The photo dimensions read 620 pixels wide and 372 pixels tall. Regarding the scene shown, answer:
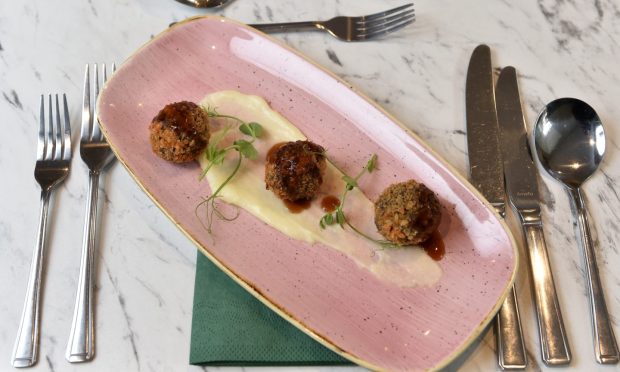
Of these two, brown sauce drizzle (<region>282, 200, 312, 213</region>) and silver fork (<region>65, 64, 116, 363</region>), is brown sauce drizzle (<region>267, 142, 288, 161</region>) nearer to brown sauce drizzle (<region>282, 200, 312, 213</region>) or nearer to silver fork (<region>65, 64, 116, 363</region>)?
brown sauce drizzle (<region>282, 200, 312, 213</region>)

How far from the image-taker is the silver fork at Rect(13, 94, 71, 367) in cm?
140

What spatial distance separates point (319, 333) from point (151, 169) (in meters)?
0.71


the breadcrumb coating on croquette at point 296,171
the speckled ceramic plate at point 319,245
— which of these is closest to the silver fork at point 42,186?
the speckled ceramic plate at point 319,245

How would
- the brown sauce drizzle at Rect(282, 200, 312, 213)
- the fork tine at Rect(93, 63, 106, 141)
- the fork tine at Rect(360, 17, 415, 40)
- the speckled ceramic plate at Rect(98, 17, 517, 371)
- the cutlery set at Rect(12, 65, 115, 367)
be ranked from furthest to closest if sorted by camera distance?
the fork tine at Rect(360, 17, 415, 40) → the fork tine at Rect(93, 63, 106, 141) → the brown sauce drizzle at Rect(282, 200, 312, 213) → the cutlery set at Rect(12, 65, 115, 367) → the speckled ceramic plate at Rect(98, 17, 517, 371)

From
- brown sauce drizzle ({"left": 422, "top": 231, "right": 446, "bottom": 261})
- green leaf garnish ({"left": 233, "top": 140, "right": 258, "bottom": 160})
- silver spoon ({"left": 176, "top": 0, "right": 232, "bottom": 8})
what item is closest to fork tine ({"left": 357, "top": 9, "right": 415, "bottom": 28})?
silver spoon ({"left": 176, "top": 0, "right": 232, "bottom": 8})

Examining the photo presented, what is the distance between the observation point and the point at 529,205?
1.51 metres

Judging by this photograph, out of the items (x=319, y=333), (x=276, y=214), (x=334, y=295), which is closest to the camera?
(x=319, y=333)

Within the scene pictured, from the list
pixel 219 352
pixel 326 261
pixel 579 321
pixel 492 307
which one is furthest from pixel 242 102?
pixel 579 321

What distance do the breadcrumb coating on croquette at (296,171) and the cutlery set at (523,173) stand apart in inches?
19.4

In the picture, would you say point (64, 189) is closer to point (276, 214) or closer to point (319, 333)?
point (276, 214)

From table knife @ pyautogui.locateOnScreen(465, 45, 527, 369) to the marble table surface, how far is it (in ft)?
0.16

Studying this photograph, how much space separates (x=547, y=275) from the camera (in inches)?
55.2

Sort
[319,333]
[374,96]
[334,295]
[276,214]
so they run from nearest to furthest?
1. [319,333]
2. [334,295]
3. [276,214]
4. [374,96]

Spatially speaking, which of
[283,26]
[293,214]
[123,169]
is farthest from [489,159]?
[123,169]
